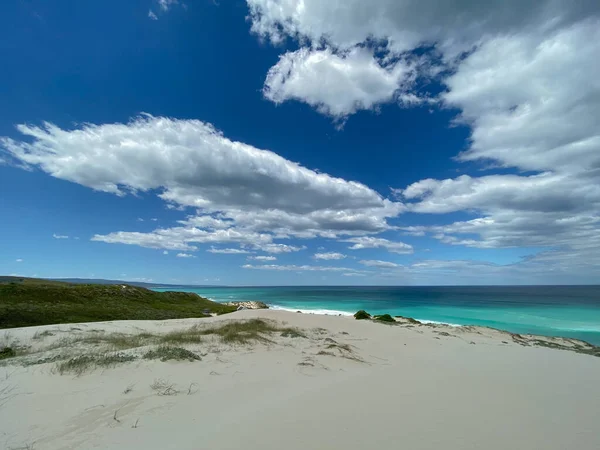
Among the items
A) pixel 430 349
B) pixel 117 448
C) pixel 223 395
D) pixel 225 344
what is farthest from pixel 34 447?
pixel 430 349

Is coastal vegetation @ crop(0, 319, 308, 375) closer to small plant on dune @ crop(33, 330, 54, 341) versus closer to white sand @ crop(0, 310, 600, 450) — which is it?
small plant on dune @ crop(33, 330, 54, 341)

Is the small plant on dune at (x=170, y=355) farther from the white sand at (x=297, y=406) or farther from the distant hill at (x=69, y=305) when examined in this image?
the distant hill at (x=69, y=305)

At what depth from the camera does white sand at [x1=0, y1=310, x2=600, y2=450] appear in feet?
14.9

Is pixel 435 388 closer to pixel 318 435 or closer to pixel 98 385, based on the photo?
pixel 318 435

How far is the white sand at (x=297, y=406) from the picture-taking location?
4.53 metres

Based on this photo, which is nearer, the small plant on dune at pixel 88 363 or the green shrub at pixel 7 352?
the small plant on dune at pixel 88 363

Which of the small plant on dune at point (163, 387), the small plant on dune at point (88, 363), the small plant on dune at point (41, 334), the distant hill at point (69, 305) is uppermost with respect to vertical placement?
the distant hill at point (69, 305)

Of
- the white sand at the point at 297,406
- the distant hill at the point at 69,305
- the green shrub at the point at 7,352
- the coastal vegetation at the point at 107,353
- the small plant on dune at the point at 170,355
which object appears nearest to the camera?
the white sand at the point at 297,406

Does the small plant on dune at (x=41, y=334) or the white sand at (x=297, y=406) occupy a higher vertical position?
the small plant on dune at (x=41, y=334)

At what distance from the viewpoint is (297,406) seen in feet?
19.2

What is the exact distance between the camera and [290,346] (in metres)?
12.4

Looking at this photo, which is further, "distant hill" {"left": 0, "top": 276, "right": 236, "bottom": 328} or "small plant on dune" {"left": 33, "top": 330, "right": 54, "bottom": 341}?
"distant hill" {"left": 0, "top": 276, "right": 236, "bottom": 328}

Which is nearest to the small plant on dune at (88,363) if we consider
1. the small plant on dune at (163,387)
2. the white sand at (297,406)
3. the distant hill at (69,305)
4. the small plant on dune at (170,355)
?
the white sand at (297,406)

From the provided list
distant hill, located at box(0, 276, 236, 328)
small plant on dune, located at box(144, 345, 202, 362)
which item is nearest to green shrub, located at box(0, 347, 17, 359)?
small plant on dune, located at box(144, 345, 202, 362)
